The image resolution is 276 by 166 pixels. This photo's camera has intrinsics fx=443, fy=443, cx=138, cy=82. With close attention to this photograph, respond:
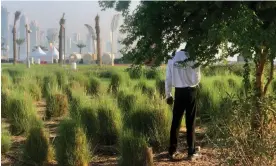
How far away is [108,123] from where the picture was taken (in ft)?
23.2

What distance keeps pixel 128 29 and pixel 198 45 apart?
0.50 meters

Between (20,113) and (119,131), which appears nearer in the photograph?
(119,131)

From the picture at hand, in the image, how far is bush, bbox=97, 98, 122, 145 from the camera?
694 cm

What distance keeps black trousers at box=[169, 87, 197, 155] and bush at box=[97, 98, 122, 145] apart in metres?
1.30

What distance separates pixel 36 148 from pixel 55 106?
4005mm

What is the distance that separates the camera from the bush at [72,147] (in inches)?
200

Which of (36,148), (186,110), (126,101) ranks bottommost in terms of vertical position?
(36,148)

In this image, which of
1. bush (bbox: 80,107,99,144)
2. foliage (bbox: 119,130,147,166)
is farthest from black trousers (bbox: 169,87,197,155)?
bush (bbox: 80,107,99,144)

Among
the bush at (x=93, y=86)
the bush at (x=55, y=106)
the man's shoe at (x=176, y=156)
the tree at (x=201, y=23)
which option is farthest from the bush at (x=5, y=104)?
the tree at (x=201, y=23)

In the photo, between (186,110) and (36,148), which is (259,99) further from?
(36,148)

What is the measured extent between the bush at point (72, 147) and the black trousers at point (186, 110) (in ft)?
3.89

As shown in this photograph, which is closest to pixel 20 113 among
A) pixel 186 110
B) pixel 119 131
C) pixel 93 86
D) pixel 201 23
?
pixel 119 131

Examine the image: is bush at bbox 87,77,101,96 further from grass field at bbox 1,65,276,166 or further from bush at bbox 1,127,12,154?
bush at bbox 1,127,12,154

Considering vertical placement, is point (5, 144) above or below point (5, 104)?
below
